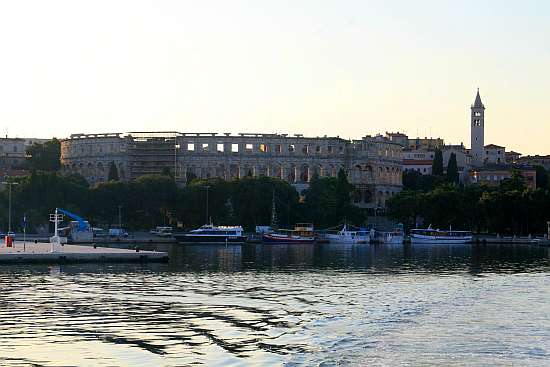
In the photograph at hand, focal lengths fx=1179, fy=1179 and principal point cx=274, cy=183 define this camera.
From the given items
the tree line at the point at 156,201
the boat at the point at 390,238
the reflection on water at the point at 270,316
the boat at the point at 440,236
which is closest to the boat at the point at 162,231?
the tree line at the point at 156,201

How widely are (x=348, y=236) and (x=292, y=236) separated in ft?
26.3

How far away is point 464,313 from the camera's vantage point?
2174 inches

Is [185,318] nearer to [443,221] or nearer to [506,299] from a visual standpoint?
[506,299]

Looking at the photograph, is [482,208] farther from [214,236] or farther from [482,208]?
[214,236]

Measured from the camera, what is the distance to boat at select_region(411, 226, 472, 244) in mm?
160625

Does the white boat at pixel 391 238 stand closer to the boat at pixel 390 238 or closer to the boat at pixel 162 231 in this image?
the boat at pixel 390 238

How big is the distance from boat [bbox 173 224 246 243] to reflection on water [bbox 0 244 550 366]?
57566 millimetres

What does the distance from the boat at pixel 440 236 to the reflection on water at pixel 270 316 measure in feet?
230

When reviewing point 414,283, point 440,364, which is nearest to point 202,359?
point 440,364

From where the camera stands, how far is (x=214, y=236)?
149m

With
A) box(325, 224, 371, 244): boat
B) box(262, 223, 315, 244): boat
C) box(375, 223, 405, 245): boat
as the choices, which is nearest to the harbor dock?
box(262, 223, 315, 244): boat

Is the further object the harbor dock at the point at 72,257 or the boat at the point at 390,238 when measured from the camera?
the boat at the point at 390,238

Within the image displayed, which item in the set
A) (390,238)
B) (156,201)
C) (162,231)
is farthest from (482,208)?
(156,201)

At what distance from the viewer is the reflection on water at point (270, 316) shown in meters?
41.8
